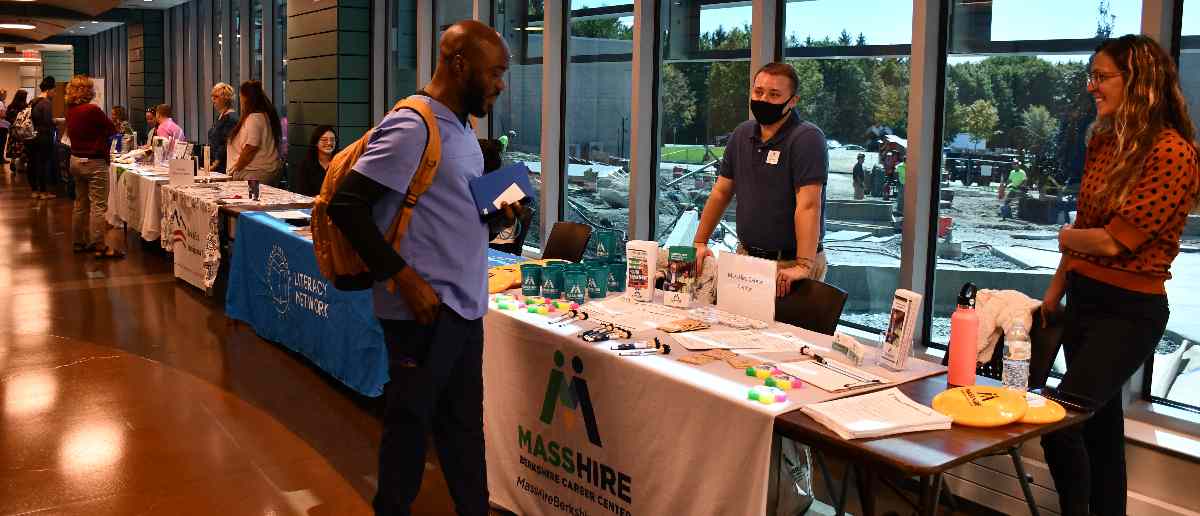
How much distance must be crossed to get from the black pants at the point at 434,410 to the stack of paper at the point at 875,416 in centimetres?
92

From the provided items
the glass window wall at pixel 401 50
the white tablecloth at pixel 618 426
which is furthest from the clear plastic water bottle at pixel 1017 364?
the glass window wall at pixel 401 50

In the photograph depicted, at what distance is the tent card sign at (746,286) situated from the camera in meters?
2.97

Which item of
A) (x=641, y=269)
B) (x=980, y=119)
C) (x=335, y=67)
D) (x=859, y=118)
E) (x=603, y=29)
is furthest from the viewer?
(x=335, y=67)

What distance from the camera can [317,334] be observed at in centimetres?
474

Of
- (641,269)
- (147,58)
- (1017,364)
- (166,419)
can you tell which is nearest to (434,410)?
(641,269)

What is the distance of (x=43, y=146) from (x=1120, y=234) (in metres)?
13.8

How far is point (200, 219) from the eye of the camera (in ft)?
21.6

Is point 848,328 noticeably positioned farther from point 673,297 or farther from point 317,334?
point 317,334

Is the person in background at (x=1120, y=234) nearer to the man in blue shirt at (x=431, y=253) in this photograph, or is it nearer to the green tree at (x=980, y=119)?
the green tree at (x=980, y=119)

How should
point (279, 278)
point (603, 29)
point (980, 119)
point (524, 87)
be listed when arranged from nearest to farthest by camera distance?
1. point (980, 119)
2. point (279, 278)
3. point (603, 29)
4. point (524, 87)

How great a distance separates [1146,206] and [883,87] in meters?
2.03

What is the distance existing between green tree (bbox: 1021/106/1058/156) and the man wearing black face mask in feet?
3.19

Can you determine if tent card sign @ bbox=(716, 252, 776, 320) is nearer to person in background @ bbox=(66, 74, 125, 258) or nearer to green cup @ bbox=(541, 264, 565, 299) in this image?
green cup @ bbox=(541, 264, 565, 299)

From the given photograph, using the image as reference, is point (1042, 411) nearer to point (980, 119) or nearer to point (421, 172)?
point (421, 172)
